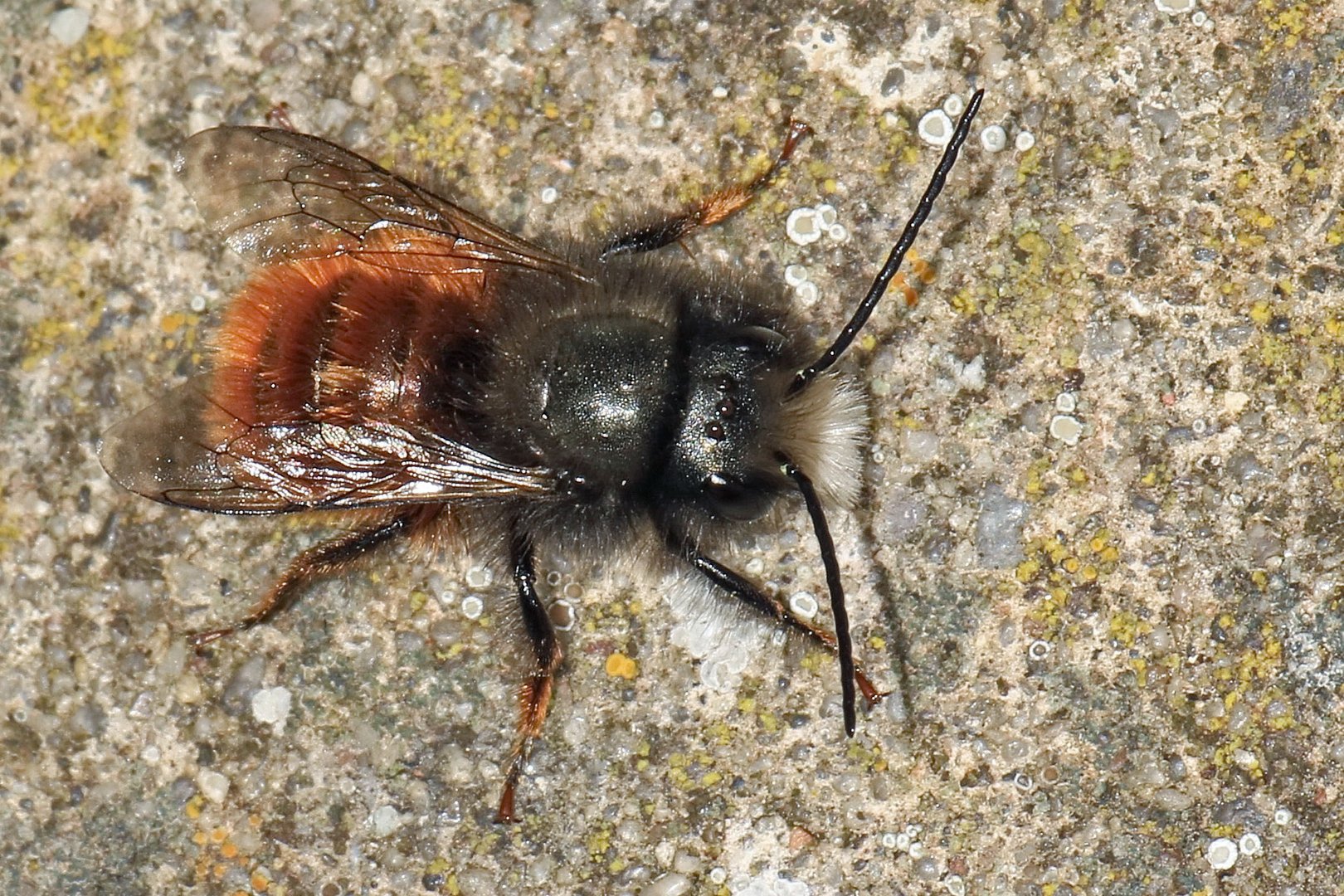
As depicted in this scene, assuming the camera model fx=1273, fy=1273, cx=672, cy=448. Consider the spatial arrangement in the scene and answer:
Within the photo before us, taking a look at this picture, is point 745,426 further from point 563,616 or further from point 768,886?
point 768,886

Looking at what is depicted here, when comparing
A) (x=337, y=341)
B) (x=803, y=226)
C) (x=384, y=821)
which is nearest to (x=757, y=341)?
(x=803, y=226)

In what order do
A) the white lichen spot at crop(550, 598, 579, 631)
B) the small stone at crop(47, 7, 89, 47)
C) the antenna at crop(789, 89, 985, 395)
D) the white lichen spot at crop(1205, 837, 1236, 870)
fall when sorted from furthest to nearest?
1. the small stone at crop(47, 7, 89, 47)
2. the white lichen spot at crop(550, 598, 579, 631)
3. the white lichen spot at crop(1205, 837, 1236, 870)
4. the antenna at crop(789, 89, 985, 395)

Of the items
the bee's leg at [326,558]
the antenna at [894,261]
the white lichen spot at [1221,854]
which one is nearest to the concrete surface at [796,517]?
the white lichen spot at [1221,854]

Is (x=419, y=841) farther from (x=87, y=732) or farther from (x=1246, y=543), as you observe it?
(x=1246, y=543)

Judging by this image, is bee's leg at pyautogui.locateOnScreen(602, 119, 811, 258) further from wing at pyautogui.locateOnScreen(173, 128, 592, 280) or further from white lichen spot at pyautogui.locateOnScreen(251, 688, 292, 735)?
white lichen spot at pyautogui.locateOnScreen(251, 688, 292, 735)

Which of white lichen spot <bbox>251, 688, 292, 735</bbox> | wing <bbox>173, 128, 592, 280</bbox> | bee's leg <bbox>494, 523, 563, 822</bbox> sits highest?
wing <bbox>173, 128, 592, 280</bbox>

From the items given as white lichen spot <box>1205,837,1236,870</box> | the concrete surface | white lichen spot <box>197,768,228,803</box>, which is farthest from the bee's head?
white lichen spot <box>197,768,228,803</box>
